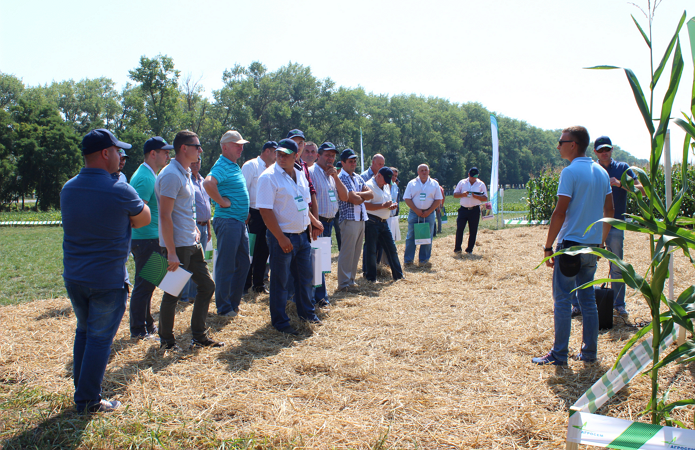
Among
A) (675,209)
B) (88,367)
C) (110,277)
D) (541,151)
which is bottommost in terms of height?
(88,367)

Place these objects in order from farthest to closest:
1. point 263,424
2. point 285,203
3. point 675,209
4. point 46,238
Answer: point 46,238, point 285,203, point 263,424, point 675,209

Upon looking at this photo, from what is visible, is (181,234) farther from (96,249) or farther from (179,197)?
(96,249)

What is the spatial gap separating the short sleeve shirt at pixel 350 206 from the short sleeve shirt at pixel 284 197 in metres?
1.96

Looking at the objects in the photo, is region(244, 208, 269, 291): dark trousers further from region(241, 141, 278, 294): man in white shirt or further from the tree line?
the tree line

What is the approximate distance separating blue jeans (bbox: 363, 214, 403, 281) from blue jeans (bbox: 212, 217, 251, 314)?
273 cm

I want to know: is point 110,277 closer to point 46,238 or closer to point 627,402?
point 627,402

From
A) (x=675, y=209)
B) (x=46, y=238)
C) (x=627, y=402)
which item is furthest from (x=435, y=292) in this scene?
(x=46, y=238)

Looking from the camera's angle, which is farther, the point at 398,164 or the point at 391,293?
the point at 398,164

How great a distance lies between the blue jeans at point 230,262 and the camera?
550 cm

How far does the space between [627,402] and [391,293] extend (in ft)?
13.5

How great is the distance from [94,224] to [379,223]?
5.37 m

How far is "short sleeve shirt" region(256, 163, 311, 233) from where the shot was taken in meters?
4.89

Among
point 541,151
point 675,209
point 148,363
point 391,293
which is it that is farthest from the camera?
point 541,151

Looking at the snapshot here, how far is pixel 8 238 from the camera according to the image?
1602 cm
